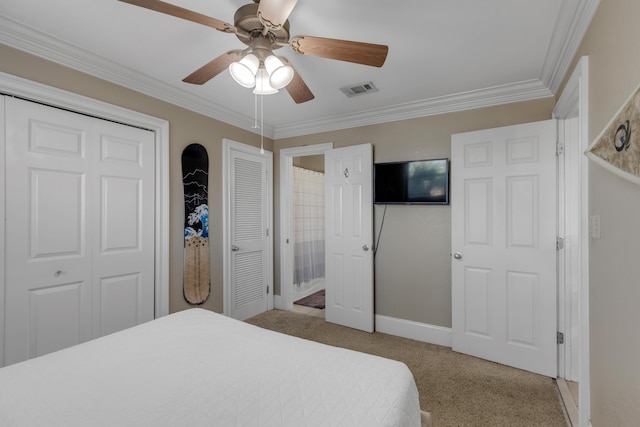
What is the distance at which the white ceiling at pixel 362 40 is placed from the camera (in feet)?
5.47

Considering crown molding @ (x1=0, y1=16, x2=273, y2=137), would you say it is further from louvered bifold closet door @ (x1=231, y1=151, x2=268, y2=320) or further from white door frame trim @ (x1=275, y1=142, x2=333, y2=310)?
white door frame trim @ (x1=275, y1=142, x2=333, y2=310)

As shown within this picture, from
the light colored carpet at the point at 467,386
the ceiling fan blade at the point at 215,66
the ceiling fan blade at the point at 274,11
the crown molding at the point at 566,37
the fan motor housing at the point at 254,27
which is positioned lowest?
the light colored carpet at the point at 467,386

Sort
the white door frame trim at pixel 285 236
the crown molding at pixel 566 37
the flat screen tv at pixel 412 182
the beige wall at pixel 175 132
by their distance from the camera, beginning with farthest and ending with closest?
the white door frame trim at pixel 285 236 → the flat screen tv at pixel 412 182 → the beige wall at pixel 175 132 → the crown molding at pixel 566 37

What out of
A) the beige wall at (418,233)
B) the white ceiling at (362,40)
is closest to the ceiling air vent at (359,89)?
the white ceiling at (362,40)

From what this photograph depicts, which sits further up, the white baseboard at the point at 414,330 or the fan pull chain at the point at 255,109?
the fan pull chain at the point at 255,109

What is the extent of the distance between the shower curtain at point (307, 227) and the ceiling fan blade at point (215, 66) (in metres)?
2.62

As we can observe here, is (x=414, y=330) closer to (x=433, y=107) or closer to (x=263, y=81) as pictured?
(x=433, y=107)

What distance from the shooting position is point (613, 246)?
1285 millimetres

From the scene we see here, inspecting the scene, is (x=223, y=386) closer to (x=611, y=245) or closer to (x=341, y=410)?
(x=341, y=410)

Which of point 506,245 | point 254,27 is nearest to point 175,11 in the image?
point 254,27

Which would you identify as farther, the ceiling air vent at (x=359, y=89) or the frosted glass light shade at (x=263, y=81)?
the ceiling air vent at (x=359, y=89)

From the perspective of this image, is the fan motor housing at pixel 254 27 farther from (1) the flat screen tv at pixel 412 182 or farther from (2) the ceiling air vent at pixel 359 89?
(1) the flat screen tv at pixel 412 182

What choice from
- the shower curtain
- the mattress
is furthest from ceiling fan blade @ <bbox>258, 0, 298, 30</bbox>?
the shower curtain

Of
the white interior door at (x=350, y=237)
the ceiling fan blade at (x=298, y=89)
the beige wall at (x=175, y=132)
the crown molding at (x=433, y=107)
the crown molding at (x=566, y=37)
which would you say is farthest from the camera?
the white interior door at (x=350, y=237)
